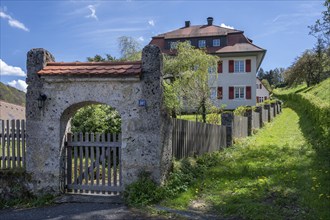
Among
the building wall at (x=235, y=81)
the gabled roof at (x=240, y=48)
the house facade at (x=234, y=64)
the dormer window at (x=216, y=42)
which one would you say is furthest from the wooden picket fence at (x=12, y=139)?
the dormer window at (x=216, y=42)

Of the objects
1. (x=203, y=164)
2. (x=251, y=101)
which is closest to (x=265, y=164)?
(x=203, y=164)

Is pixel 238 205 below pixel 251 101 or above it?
below

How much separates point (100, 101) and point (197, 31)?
3393 cm

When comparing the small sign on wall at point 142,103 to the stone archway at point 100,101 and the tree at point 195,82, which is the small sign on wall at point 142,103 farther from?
the tree at point 195,82

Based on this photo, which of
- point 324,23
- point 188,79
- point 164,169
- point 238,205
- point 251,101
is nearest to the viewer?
point 238,205

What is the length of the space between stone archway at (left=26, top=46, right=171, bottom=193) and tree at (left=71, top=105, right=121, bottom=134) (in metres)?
3.37

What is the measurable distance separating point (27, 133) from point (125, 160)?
7.78 feet

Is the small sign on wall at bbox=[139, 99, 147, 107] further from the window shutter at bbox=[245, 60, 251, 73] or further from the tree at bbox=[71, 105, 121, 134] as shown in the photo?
the window shutter at bbox=[245, 60, 251, 73]

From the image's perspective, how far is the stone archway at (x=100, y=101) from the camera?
290 inches

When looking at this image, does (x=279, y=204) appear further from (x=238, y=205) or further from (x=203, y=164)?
(x=203, y=164)

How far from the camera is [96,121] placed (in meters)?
11.4

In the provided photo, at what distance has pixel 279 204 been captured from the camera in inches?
261

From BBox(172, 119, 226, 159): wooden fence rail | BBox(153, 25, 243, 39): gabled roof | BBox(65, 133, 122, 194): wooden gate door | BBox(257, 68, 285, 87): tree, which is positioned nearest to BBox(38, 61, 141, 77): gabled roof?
BBox(65, 133, 122, 194): wooden gate door

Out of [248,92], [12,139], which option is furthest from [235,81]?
[12,139]
